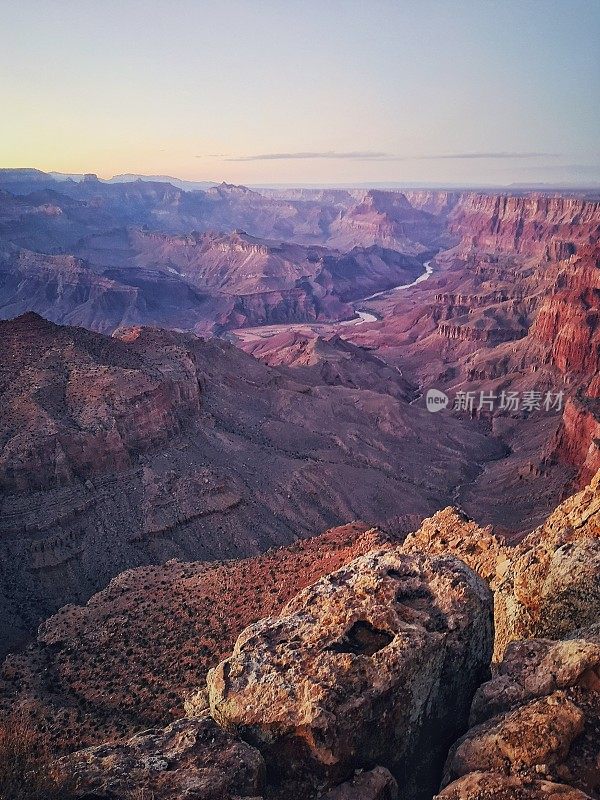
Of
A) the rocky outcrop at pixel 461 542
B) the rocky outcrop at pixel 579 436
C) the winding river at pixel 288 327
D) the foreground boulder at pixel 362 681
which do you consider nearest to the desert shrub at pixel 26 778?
the foreground boulder at pixel 362 681

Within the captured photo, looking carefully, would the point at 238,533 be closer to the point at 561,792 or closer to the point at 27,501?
the point at 27,501

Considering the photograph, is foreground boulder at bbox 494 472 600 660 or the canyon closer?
the canyon

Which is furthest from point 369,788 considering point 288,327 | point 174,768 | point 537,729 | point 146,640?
point 288,327

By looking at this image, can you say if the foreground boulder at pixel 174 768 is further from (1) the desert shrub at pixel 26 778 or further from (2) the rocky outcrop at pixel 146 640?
(2) the rocky outcrop at pixel 146 640

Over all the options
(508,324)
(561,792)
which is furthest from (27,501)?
(508,324)

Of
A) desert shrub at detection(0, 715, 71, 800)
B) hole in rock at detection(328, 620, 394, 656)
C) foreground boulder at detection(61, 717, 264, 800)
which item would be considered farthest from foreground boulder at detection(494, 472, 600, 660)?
desert shrub at detection(0, 715, 71, 800)

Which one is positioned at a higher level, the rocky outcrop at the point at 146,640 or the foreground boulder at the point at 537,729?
the foreground boulder at the point at 537,729

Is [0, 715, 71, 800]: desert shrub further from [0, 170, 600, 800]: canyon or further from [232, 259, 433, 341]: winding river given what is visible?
[232, 259, 433, 341]: winding river

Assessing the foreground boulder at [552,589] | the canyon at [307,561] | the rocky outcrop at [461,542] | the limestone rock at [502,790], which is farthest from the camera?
the rocky outcrop at [461,542]
